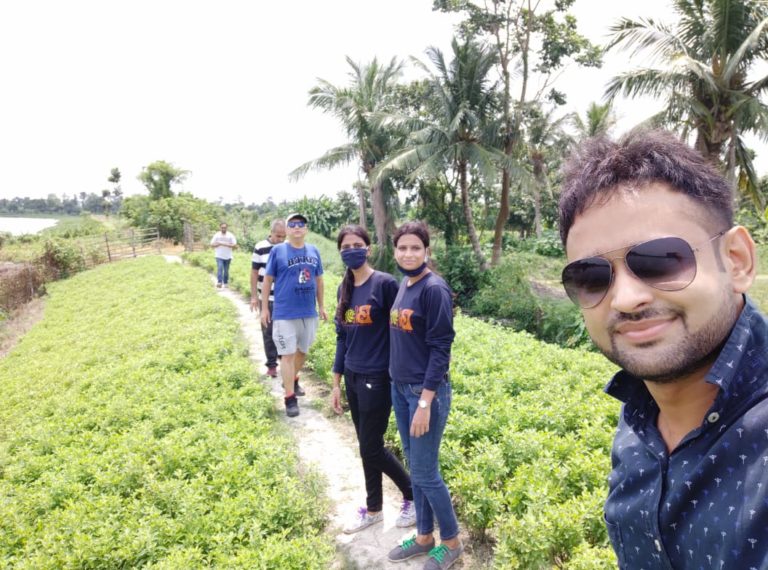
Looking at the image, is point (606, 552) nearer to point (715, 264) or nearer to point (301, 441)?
point (715, 264)

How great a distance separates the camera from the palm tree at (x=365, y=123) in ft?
61.3

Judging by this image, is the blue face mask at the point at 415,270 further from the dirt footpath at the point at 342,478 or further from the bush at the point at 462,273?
the bush at the point at 462,273

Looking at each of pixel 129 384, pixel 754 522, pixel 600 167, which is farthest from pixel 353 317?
pixel 129 384

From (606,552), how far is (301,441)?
3.16 metres

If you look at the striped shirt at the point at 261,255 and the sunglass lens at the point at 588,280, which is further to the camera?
the striped shirt at the point at 261,255

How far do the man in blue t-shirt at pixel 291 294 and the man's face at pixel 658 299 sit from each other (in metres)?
4.30

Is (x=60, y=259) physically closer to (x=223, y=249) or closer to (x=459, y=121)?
(x=223, y=249)

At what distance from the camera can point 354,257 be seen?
3.41 metres

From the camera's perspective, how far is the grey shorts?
527 cm

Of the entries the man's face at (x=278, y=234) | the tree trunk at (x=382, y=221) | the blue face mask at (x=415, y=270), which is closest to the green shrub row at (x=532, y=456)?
the blue face mask at (x=415, y=270)

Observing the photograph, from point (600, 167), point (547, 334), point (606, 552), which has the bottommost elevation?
point (547, 334)

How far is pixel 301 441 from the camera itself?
493cm

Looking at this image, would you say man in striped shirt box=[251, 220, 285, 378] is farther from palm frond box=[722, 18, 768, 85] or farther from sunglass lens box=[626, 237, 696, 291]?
palm frond box=[722, 18, 768, 85]

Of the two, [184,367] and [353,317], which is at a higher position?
[353,317]
